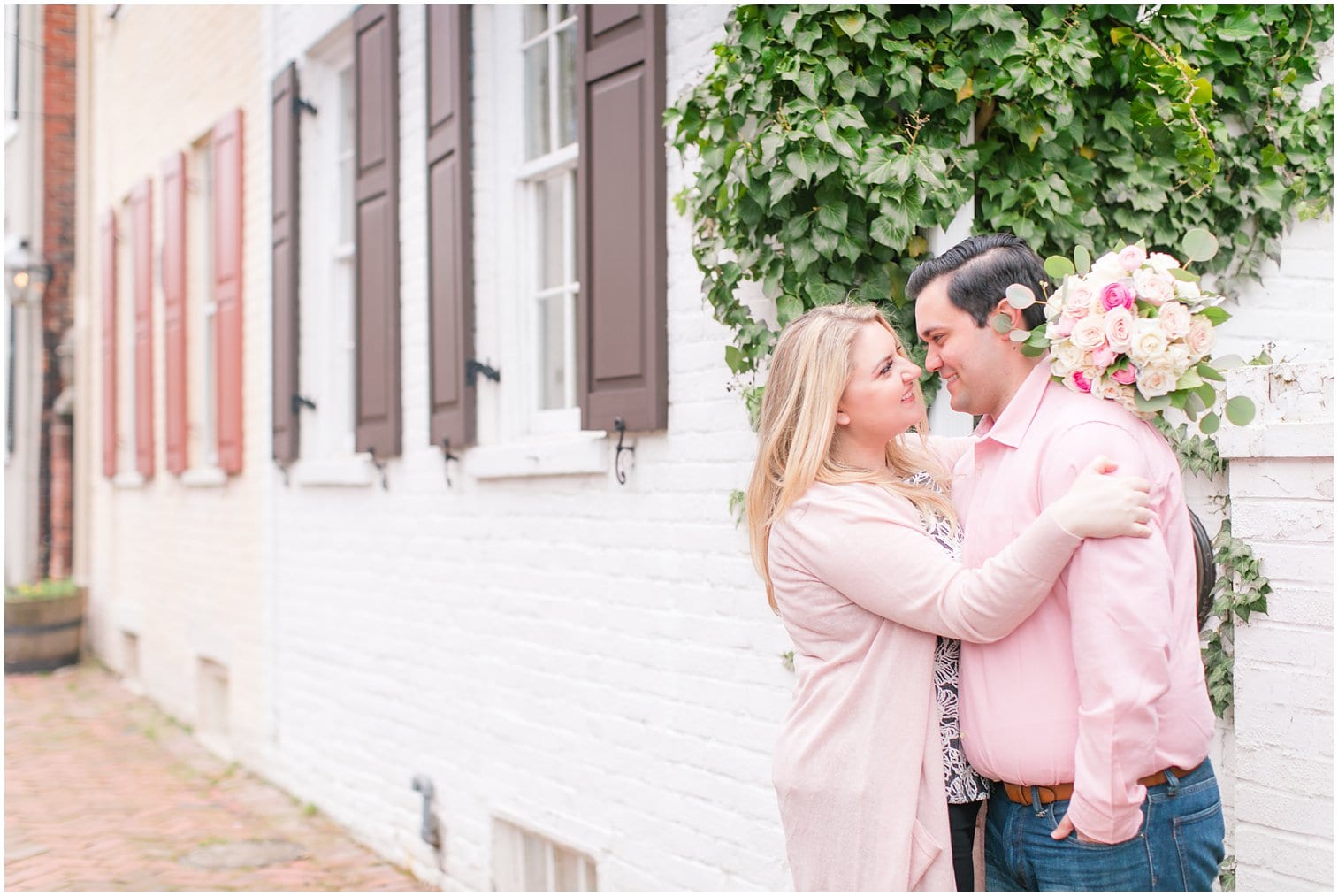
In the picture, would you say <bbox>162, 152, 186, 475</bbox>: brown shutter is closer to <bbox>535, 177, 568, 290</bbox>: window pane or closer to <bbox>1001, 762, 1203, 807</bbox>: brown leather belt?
<bbox>535, 177, 568, 290</bbox>: window pane

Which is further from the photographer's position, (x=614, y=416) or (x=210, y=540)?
(x=210, y=540)

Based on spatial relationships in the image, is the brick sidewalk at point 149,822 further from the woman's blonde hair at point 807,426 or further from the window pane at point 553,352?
the woman's blonde hair at point 807,426

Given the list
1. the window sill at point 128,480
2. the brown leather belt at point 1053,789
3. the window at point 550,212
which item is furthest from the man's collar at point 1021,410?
the window sill at point 128,480

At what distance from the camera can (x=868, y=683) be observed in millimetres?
2441

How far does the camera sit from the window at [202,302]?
30.2 feet

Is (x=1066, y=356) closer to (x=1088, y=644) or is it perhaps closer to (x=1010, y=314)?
(x=1010, y=314)

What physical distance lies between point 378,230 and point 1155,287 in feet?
15.5

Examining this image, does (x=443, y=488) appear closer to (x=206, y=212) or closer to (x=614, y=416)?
(x=614, y=416)

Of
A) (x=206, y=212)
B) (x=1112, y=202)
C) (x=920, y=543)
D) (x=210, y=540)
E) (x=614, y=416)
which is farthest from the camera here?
(x=206, y=212)

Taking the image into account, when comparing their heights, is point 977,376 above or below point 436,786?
above

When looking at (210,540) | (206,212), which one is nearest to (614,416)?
(210,540)

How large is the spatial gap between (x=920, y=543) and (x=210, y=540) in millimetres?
7297

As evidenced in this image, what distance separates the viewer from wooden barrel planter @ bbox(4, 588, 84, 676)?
1162 centimetres

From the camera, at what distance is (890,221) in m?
3.26
